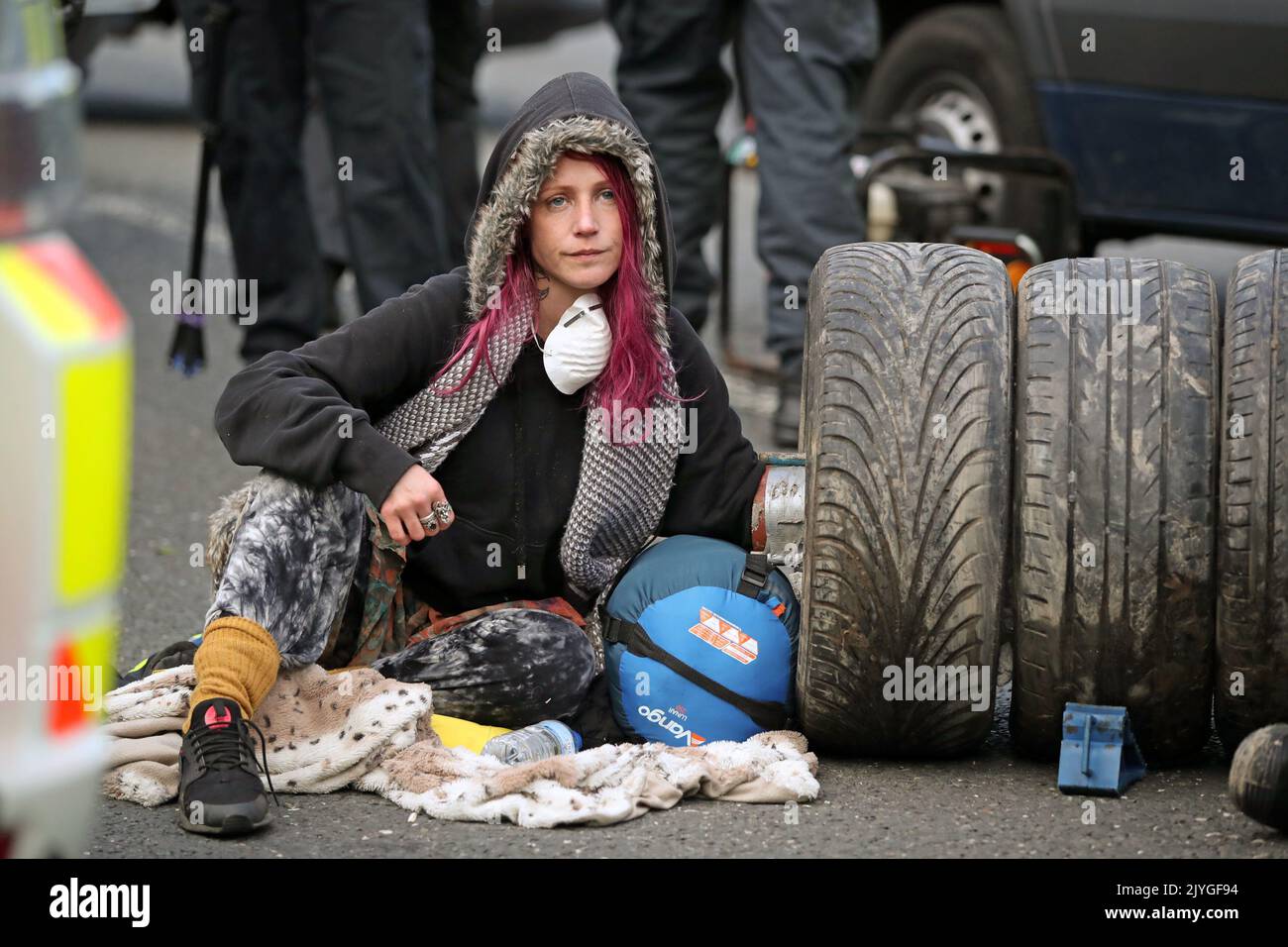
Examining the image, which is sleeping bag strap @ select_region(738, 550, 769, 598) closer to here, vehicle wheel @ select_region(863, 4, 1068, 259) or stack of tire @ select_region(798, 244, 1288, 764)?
stack of tire @ select_region(798, 244, 1288, 764)

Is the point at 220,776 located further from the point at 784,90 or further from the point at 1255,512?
the point at 784,90

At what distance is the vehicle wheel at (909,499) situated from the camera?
3.02 meters

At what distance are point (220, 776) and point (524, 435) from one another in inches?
34.3

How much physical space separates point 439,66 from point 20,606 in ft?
14.5

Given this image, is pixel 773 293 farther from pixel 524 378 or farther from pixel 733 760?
pixel 733 760

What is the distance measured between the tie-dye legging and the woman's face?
55 cm

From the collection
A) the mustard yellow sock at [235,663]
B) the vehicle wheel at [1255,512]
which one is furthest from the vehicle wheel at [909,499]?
the mustard yellow sock at [235,663]

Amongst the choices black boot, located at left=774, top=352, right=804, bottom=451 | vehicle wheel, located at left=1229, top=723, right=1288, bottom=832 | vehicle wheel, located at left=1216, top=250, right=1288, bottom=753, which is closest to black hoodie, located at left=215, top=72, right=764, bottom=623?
vehicle wheel, located at left=1216, top=250, right=1288, bottom=753

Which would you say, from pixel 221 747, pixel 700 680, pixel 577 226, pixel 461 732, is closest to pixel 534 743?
pixel 461 732

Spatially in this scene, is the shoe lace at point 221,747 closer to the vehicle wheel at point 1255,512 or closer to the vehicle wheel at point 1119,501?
the vehicle wheel at point 1119,501

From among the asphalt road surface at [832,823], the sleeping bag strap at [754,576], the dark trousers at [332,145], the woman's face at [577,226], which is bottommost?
the asphalt road surface at [832,823]

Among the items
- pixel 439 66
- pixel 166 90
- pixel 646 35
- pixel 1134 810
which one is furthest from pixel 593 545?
pixel 166 90

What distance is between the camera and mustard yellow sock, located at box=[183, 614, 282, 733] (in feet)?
9.97

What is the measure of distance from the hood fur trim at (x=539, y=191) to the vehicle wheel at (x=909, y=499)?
0.44 m
